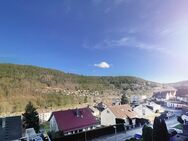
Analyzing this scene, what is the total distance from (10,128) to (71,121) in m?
7.15

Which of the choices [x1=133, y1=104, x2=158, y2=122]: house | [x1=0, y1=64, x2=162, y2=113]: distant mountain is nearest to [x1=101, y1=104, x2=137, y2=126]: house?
[x1=133, y1=104, x2=158, y2=122]: house

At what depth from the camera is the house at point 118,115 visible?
104 feet

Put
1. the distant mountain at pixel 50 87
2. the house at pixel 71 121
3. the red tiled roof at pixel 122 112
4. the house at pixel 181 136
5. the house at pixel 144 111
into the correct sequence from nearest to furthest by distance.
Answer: the house at pixel 181 136 < the house at pixel 71 121 < the red tiled roof at pixel 122 112 < the house at pixel 144 111 < the distant mountain at pixel 50 87

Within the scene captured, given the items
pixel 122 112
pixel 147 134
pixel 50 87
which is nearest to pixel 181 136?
pixel 147 134

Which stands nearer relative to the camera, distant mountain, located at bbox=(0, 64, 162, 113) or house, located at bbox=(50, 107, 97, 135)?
house, located at bbox=(50, 107, 97, 135)

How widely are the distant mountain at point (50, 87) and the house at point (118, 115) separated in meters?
25.3

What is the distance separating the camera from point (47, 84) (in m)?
77.5

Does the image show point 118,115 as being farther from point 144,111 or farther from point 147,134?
point 147,134

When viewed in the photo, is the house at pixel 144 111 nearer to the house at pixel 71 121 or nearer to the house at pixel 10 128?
the house at pixel 71 121

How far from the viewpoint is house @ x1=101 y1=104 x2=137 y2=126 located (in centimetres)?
3177

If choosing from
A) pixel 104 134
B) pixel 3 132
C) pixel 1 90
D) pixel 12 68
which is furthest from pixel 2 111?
pixel 12 68

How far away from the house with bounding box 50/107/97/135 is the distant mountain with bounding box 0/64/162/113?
25.0m

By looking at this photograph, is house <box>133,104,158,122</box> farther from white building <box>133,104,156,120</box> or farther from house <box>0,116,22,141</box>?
house <box>0,116,22,141</box>

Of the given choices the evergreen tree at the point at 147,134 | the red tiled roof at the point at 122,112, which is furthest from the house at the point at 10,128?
the evergreen tree at the point at 147,134
